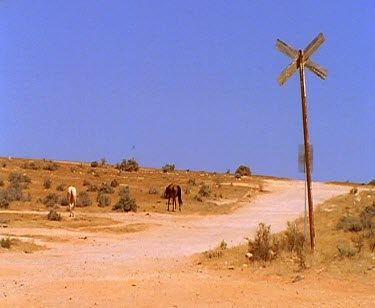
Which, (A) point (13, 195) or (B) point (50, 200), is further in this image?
(B) point (50, 200)

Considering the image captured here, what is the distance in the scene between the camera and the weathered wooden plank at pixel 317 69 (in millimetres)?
14938

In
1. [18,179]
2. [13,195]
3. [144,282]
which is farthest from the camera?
[18,179]

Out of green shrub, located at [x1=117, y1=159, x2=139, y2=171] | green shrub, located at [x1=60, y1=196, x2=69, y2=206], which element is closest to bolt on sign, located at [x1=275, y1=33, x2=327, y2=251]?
green shrub, located at [x1=60, y1=196, x2=69, y2=206]

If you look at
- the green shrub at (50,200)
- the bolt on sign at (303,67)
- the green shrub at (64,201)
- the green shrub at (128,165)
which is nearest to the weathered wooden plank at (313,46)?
the bolt on sign at (303,67)

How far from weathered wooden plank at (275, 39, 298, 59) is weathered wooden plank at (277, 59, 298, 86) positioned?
140 mm

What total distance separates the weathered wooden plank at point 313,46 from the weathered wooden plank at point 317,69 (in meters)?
0.13

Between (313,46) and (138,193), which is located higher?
(313,46)

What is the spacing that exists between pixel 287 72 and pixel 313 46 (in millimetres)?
794

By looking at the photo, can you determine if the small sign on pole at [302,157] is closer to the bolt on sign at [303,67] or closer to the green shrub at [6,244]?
the bolt on sign at [303,67]

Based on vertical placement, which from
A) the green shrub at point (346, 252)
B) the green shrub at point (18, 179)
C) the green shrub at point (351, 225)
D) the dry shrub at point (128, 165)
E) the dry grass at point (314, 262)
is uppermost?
the dry shrub at point (128, 165)

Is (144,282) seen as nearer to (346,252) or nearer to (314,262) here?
(314,262)

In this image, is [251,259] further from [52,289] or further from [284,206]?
[284,206]

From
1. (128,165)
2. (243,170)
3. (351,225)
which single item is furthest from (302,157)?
(243,170)

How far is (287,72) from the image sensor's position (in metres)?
15.0
